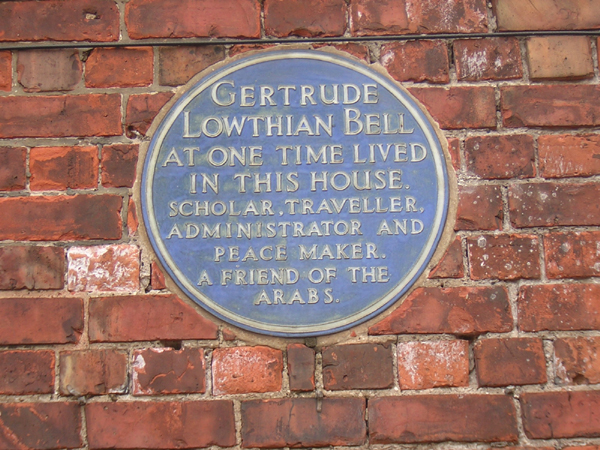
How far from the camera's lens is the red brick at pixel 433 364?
1465mm

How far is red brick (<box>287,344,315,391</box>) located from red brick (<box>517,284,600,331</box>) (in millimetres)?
543

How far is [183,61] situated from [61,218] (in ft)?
1.76

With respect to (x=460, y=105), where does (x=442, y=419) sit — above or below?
below

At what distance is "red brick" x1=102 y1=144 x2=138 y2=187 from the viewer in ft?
5.12

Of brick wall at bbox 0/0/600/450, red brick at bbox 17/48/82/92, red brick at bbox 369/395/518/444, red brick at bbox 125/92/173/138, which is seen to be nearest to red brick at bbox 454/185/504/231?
brick wall at bbox 0/0/600/450

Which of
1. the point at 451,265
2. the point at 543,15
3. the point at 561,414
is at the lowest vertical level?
the point at 561,414

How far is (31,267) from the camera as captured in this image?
1525 mm

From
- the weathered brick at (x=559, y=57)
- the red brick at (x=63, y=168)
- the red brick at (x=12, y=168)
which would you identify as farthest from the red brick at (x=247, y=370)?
the weathered brick at (x=559, y=57)

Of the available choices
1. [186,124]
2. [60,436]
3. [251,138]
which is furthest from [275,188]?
[60,436]

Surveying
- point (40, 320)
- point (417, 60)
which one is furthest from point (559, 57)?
point (40, 320)

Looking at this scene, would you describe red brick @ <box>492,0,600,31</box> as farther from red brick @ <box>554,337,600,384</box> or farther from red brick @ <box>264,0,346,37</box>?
red brick @ <box>554,337,600,384</box>

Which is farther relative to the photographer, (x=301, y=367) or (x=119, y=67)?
(x=119, y=67)

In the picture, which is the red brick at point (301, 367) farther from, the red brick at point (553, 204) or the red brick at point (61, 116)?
the red brick at point (61, 116)

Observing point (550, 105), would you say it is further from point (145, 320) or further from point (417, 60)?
point (145, 320)
